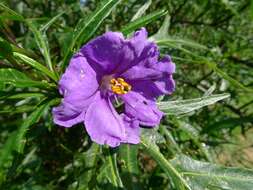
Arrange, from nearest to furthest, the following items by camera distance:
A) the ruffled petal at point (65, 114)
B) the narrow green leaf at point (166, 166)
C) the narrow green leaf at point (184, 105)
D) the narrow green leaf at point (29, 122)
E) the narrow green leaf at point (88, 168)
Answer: the ruffled petal at point (65, 114) < the narrow green leaf at point (29, 122) < the narrow green leaf at point (166, 166) < the narrow green leaf at point (184, 105) < the narrow green leaf at point (88, 168)

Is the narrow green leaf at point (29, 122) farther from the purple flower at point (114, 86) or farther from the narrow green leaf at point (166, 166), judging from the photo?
the narrow green leaf at point (166, 166)

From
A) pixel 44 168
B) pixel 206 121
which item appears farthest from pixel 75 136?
pixel 206 121

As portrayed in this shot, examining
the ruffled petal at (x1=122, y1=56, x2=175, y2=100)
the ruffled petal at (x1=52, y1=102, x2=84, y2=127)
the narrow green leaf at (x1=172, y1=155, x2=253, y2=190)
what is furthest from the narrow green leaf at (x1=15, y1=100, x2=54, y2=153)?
the narrow green leaf at (x1=172, y1=155, x2=253, y2=190)

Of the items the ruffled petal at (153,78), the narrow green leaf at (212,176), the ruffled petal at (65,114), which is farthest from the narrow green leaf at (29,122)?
the narrow green leaf at (212,176)

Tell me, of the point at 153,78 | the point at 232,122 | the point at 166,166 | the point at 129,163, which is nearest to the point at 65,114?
the point at 153,78

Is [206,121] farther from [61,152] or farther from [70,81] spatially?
[70,81]

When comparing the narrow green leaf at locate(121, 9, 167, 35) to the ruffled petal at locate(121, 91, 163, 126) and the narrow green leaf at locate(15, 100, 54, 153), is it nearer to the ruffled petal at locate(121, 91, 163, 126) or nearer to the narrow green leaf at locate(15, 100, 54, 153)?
the ruffled petal at locate(121, 91, 163, 126)

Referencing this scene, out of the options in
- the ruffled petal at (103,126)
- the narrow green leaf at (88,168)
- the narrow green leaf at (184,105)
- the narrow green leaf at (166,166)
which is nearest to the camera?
the ruffled petal at (103,126)

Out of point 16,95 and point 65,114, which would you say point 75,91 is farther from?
point 16,95
